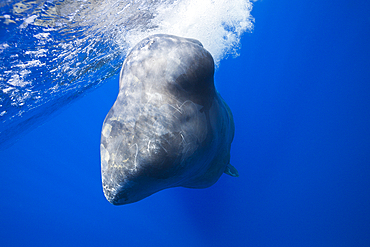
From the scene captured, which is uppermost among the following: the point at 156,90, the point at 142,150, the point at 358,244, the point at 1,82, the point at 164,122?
the point at 156,90

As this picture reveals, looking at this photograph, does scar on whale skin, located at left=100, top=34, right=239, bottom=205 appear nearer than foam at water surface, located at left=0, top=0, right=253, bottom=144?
Yes

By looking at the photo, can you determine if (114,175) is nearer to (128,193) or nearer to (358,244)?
(128,193)

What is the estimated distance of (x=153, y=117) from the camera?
131 centimetres

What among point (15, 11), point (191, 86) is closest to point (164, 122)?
point (191, 86)

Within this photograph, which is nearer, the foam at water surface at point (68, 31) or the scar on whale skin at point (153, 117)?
the scar on whale skin at point (153, 117)

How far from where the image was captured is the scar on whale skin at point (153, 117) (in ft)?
4.29

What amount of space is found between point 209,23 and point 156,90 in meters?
5.36

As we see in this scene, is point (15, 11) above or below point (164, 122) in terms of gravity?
above

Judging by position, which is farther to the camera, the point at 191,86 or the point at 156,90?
Result: the point at 191,86

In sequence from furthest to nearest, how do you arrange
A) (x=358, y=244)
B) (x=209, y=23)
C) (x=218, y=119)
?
(x=358, y=244) → (x=209, y=23) → (x=218, y=119)

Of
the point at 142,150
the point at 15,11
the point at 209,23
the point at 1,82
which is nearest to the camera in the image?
the point at 142,150

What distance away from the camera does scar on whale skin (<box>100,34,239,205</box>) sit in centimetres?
131

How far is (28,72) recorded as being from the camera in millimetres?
2885

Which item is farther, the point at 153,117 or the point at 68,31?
the point at 68,31
